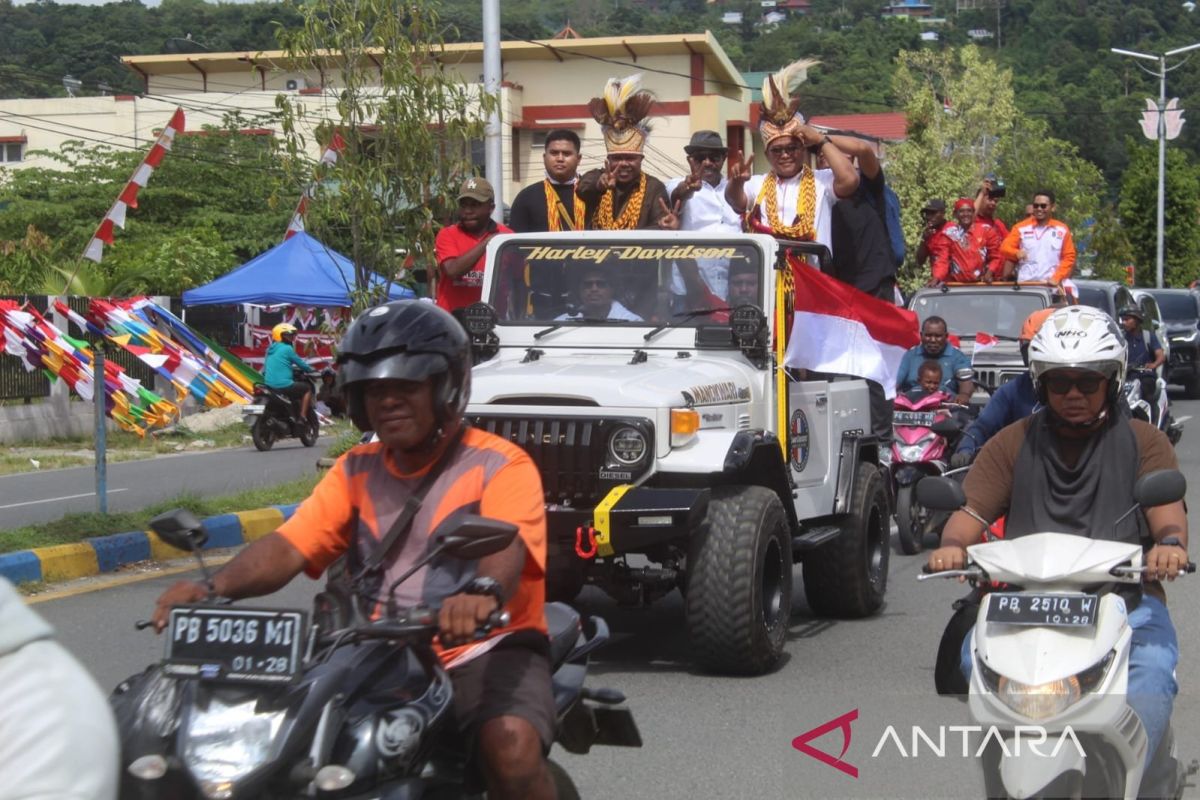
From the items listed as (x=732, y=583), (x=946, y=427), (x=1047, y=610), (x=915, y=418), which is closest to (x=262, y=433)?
(x=915, y=418)

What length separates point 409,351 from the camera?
3918 mm

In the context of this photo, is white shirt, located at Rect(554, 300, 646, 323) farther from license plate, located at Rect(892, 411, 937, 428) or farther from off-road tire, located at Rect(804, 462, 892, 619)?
license plate, located at Rect(892, 411, 937, 428)

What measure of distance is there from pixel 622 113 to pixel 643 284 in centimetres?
136

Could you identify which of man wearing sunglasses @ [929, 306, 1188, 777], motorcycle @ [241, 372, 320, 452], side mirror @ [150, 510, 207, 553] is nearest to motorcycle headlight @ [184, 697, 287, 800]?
side mirror @ [150, 510, 207, 553]

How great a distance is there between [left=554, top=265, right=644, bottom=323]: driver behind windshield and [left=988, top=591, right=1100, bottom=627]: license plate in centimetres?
467

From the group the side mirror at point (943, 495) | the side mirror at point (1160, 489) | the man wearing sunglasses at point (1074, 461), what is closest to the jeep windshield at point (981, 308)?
the man wearing sunglasses at point (1074, 461)

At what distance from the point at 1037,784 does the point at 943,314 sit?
1383 cm

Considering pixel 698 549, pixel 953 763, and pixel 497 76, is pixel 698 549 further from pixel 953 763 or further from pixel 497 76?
pixel 497 76

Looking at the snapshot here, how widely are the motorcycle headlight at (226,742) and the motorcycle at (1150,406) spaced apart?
9999mm

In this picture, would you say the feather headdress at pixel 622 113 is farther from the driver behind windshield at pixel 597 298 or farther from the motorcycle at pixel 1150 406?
the motorcycle at pixel 1150 406

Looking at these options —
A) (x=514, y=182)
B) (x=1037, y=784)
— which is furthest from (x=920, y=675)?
(x=514, y=182)

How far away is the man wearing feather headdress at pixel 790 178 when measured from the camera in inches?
370

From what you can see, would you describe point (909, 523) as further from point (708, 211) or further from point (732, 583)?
point (732, 583)

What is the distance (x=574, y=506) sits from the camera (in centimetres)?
766
